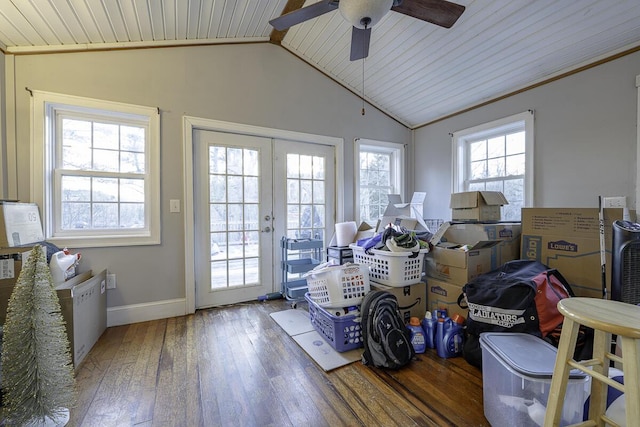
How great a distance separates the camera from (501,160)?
311 centimetres

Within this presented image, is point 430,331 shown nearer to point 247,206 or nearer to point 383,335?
point 383,335

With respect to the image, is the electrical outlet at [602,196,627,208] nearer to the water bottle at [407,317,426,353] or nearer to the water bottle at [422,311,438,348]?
the water bottle at [422,311,438,348]

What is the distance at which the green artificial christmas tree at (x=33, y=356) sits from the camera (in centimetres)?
118

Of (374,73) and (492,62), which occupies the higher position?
(374,73)

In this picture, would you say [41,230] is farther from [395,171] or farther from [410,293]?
[395,171]

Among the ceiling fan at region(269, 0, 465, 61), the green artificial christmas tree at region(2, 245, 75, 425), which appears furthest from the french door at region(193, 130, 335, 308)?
the green artificial christmas tree at region(2, 245, 75, 425)

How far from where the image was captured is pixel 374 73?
3252mm

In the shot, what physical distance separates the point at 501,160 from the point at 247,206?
2.92 metres

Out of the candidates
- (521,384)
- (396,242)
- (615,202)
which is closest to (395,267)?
(396,242)

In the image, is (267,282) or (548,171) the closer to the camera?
(548,171)

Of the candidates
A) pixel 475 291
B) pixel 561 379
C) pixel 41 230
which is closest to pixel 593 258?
pixel 475 291

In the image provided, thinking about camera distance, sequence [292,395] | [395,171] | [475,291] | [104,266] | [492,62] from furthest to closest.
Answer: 1. [395,171]
2. [492,62]
3. [104,266]
4. [475,291]
5. [292,395]

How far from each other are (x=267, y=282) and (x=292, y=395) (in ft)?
5.66

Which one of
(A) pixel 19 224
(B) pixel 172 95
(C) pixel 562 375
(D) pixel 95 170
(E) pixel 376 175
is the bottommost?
(C) pixel 562 375
